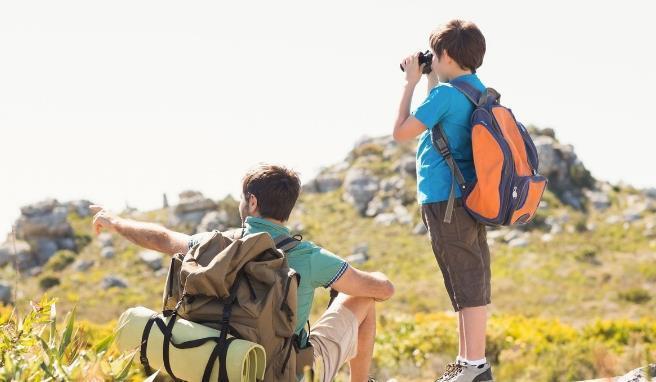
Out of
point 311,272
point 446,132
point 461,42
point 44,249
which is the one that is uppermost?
point 461,42

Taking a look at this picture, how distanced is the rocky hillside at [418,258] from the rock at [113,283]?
7 centimetres

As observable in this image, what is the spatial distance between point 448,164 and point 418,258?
23.6 m

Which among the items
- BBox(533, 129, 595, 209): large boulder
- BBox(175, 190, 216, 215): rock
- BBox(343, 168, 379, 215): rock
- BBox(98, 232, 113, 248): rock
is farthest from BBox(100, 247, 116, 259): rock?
BBox(533, 129, 595, 209): large boulder

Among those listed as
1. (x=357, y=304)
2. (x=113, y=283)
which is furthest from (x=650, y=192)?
(x=357, y=304)

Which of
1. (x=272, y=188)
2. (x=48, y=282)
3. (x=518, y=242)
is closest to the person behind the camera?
(x=272, y=188)

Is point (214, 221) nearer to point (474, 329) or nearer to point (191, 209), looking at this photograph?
point (191, 209)

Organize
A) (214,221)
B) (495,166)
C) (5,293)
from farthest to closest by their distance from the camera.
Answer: (214,221) → (5,293) → (495,166)

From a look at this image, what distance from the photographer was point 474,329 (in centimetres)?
392

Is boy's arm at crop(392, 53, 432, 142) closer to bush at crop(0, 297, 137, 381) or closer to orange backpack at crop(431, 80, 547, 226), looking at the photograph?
orange backpack at crop(431, 80, 547, 226)

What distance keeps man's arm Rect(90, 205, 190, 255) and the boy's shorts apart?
114 cm

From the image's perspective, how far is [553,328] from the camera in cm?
1061

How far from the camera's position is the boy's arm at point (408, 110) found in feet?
12.5

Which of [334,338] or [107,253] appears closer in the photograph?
[334,338]

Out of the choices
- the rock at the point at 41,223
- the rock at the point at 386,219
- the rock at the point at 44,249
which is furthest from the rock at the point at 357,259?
the rock at the point at 41,223
